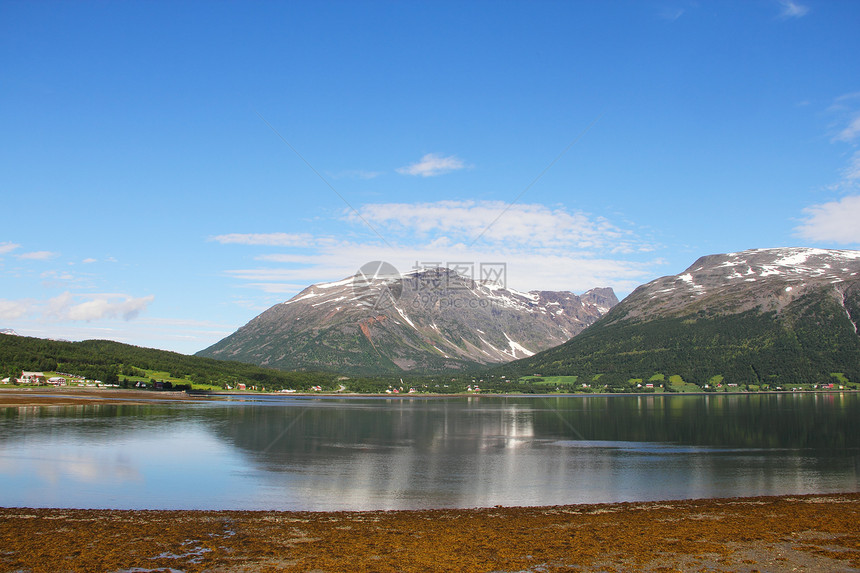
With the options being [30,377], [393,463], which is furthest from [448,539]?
[30,377]

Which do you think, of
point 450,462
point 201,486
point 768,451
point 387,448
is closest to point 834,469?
point 768,451

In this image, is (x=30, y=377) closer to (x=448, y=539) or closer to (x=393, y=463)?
(x=393, y=463)

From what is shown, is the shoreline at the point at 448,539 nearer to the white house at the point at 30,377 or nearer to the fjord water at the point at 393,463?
the fjord water at the point at 393,463

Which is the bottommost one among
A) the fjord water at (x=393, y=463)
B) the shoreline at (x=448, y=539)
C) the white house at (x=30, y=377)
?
the fjord water at (x=393, y=463)

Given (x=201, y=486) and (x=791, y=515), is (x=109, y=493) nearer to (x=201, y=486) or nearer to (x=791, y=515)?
(x=201, y=486)

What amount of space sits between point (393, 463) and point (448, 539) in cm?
2807

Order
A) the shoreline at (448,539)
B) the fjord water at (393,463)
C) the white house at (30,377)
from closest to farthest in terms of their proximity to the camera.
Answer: the shoreline at (448,539) < the fjord water at (393,463) < the white house at (30,377)

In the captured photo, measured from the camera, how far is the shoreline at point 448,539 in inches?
902

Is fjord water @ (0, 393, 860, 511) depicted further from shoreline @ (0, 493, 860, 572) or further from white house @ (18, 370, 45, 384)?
white house @ (18, 370, 45, 384)

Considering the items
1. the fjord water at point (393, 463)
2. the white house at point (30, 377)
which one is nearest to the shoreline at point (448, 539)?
the fjord water at point (393, 463)

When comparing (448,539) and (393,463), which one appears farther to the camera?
(393,463)

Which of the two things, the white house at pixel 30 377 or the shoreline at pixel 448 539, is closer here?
the shoreline at pixel 448 539

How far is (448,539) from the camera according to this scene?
26797mm

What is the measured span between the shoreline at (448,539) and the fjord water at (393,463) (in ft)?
14.2
